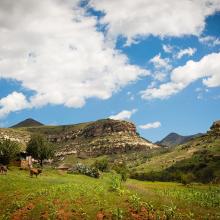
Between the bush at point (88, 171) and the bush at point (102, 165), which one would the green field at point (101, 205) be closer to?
the bush at point (88, 171)

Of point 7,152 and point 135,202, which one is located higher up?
point 7,152

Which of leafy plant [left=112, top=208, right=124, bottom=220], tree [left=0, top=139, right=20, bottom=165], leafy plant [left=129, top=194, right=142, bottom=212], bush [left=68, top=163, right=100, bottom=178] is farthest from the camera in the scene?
tree [left=0, top=139, right=20, bottom=165]

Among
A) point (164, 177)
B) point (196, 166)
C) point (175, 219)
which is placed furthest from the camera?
point (196, 166)

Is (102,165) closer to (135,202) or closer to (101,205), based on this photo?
(101,205)

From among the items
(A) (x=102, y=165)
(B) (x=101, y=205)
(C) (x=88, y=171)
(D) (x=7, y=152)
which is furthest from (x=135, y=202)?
(A) (x=102, y=165)

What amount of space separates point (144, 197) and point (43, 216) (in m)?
9.21

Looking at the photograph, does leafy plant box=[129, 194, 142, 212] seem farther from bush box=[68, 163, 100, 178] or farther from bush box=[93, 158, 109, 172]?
bush box=[93, 158, 109, 172]

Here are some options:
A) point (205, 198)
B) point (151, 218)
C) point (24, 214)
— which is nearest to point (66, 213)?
point (24, 214)

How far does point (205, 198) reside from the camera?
3906cm

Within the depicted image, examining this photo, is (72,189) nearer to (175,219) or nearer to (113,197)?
(113,197)

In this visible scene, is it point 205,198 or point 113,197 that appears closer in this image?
point 113,197

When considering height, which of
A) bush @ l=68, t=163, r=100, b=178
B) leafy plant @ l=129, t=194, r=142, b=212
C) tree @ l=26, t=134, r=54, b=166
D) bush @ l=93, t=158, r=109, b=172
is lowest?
leafy plant @ l=129, t=194, r=142, b=212

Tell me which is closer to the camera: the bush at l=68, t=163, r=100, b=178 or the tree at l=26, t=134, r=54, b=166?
the bush at l=68, t=163, r=100, b=178

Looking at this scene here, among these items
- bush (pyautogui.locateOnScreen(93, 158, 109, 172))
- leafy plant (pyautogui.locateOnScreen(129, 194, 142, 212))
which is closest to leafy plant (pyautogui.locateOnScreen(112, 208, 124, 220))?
leafy plant (pyautogui.locateOnScreen(129, 194, 142, 212))
